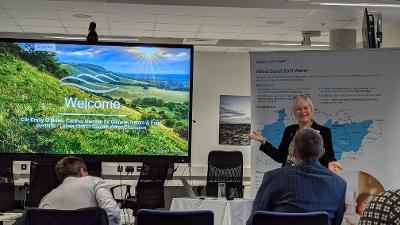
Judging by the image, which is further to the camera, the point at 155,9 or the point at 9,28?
the point at 9,28

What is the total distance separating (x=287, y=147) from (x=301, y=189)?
6.79ft

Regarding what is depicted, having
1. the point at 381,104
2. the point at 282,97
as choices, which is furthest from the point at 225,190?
the point at 381,104

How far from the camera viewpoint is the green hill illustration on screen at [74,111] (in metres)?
6.39

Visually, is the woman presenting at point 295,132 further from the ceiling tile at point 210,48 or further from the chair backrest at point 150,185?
the ceiling tile at point 210,48

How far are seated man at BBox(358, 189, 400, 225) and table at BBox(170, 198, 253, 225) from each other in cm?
444

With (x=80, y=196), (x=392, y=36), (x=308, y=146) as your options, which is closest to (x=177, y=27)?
(x=392, y=36)

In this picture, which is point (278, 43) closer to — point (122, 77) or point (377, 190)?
point (122, 77)

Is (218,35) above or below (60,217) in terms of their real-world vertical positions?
above

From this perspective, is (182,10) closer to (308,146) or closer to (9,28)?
(9,28)

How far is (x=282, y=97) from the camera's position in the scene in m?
5.54

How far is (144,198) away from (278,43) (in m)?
4.09

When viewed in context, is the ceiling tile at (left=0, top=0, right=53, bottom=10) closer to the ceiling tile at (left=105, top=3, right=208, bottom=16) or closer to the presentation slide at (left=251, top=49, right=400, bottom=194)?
the ceiling tile at (left=105, top=3, right=208, bottom=16)

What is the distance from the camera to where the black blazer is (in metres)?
5.22

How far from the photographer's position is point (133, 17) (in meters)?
8.17
